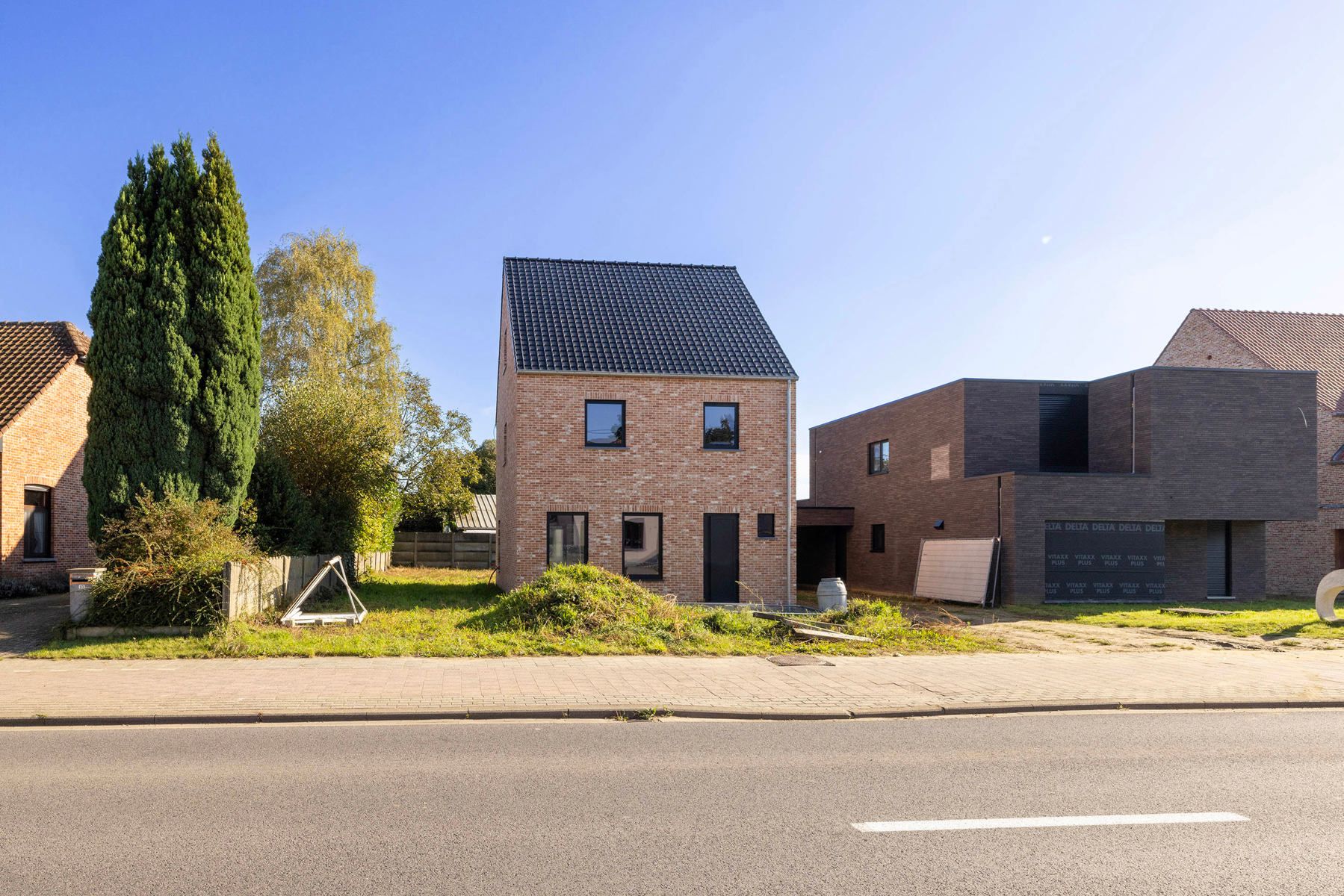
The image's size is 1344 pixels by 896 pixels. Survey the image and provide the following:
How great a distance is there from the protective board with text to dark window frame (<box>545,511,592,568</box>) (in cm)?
1009

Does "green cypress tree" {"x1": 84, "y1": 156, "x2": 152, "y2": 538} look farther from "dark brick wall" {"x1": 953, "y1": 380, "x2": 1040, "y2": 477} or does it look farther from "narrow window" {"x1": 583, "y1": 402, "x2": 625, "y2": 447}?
"dark brick wall" {"x1": 953, "y1": 380, "x2": 1040, "y2": 477}

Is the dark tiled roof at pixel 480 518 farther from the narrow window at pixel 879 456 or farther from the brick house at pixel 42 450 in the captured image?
the brick house at pixel 42 450

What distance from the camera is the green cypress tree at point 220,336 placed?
50.8 ft

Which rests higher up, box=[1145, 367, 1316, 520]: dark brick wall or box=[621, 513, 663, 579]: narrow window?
box=[1145, 367, 1316, 520]: dark brick wall

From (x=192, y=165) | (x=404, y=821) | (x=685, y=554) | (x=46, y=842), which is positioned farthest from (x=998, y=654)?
(x=192, y=165)

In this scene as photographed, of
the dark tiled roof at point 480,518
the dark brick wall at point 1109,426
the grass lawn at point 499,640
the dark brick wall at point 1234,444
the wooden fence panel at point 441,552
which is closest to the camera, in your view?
the grass lawn at point 499,640

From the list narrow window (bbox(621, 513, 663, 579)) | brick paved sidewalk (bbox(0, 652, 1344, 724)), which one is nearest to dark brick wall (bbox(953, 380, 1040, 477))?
narrow window (bbox(621, 513, 663, 579))

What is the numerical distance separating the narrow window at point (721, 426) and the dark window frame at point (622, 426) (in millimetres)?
1840

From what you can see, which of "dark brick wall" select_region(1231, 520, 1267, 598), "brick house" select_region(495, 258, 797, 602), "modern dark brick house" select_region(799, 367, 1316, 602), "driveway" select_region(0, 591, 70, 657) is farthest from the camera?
"dark brick wall" select_region(1231, 520, 1267, 598)

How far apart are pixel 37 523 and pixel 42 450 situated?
5.56ft

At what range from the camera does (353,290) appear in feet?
→ 119

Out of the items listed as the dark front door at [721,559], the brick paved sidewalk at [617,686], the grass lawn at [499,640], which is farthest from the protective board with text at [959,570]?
the brick paved sidewalk at [617,686]

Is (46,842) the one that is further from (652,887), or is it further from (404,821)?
(652,887)

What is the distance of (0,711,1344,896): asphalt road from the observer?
468 centimetres
